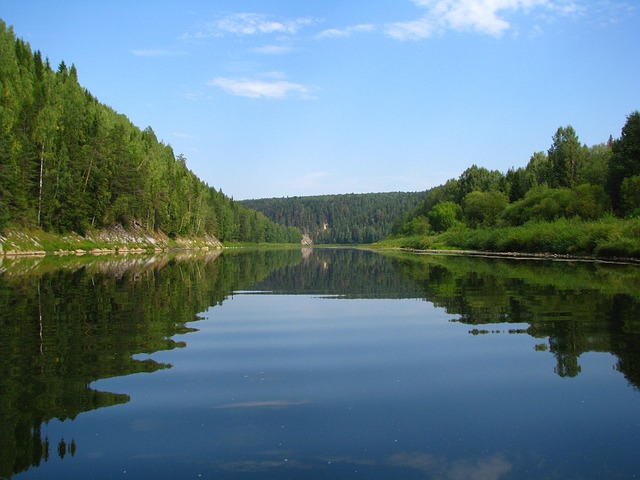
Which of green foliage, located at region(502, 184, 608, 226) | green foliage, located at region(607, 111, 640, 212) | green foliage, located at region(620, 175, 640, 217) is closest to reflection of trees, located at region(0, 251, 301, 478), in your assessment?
green foliage, located at region(620, 175, 640, 217)

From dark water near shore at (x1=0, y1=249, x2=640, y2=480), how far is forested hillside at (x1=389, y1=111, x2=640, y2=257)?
36.6 metres

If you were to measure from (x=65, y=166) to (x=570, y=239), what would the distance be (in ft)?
200

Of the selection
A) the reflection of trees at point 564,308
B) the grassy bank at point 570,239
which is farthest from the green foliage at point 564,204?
the reflection of trees at point 564,308

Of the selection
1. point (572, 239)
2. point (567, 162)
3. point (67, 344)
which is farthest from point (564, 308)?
point (567, 162)

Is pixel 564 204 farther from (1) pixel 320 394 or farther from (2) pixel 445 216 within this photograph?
(1) pixel 320 394

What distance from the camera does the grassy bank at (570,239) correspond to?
151 ft

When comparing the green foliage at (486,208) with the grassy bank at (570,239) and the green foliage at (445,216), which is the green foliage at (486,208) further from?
the grassy bank at (570,239)

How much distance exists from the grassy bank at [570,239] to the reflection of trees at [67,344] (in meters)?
36.3

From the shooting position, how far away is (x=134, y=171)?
287ft

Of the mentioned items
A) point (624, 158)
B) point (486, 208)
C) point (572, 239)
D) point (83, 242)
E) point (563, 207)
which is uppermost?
point (624, 158)

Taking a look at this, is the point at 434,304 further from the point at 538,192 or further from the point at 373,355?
the point at 538,192

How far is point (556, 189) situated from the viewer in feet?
275

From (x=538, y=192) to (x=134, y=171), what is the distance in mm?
62974

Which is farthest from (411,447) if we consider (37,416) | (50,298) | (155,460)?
(50,298)
